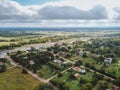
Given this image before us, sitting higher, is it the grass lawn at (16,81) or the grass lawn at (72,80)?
the grass lawn at (72,80)

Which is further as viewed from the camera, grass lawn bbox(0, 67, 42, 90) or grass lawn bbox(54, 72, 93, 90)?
grass lawn bbox(0, 67, 42, 90)

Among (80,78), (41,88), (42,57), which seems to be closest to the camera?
(41,88)

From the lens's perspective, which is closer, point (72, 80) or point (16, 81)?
point (72, 80)

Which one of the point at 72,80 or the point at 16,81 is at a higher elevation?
the point at 72,80

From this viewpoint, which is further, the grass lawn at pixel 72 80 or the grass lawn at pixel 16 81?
the grass lawn at pixel 16 81

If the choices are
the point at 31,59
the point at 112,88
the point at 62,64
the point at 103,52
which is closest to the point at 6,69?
the point at 31,59

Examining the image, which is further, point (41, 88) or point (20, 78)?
point (20, 78)

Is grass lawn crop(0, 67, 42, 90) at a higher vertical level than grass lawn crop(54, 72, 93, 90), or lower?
lower

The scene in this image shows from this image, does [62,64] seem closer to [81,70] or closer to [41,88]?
[81,70]
